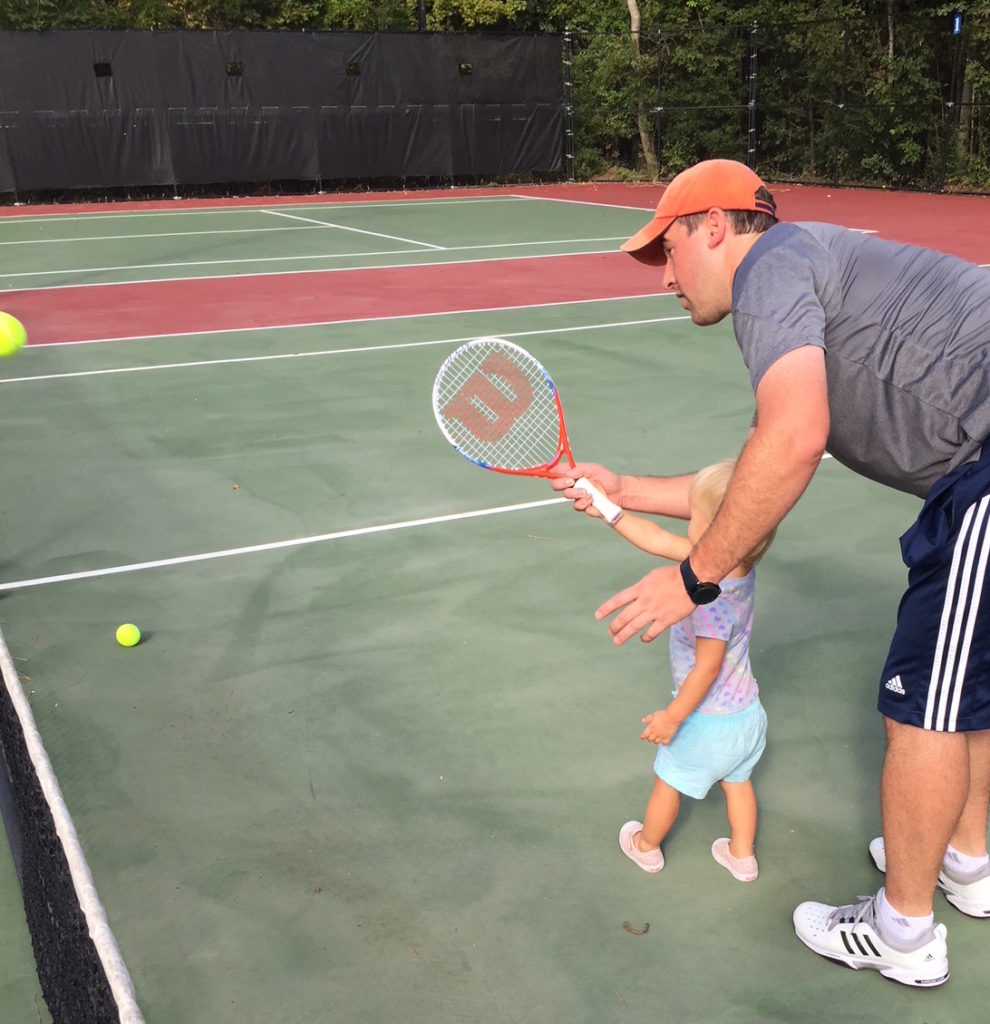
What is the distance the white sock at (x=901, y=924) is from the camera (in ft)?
7.72

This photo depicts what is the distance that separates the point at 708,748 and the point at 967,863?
0.64 meters

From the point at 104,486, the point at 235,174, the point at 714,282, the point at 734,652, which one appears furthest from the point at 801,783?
the point at 235,174

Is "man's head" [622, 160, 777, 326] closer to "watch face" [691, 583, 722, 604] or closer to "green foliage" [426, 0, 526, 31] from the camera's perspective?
"watch face" [691, 583, 722, 604]

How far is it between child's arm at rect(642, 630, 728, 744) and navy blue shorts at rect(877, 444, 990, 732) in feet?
1.17

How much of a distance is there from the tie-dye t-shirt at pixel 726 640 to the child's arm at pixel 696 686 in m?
0.03

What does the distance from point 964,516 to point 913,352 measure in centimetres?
32

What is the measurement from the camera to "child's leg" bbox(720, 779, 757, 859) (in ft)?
8.87

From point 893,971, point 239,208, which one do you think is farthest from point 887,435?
point 239,208

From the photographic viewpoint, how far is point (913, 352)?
Result: 222cm

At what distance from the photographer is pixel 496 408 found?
386 cm

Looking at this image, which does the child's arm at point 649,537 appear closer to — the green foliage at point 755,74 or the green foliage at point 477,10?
the green foliage at point 755,74

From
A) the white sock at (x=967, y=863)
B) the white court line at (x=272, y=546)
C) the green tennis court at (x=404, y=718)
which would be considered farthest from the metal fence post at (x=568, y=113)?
the white sock at (x=967, y=863)

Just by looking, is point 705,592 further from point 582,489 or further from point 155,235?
point 155,235

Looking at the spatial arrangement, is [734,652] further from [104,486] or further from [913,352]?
[104,486]
